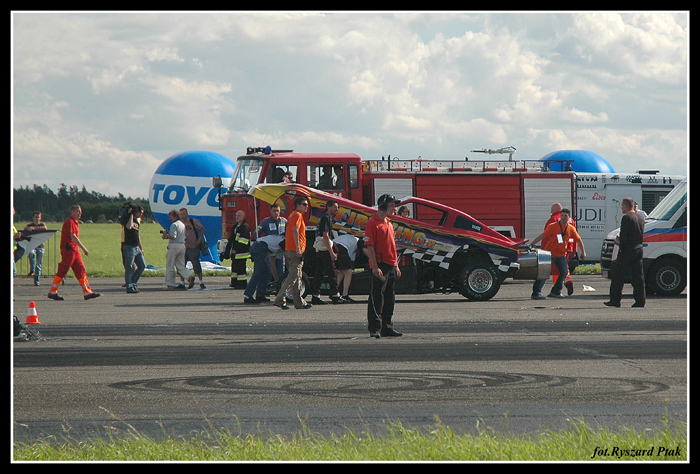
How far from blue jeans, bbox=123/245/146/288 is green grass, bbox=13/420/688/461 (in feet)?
39.0

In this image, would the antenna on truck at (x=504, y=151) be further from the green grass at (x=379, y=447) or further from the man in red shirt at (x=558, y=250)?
the green grass at (x=379, y=447)

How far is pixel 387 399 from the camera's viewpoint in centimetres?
666

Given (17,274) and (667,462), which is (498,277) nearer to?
(667,462)

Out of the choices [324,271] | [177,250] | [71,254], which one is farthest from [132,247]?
[324,271]

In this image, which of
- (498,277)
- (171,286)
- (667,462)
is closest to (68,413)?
(667,462)

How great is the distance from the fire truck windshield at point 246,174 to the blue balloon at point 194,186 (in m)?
5.74

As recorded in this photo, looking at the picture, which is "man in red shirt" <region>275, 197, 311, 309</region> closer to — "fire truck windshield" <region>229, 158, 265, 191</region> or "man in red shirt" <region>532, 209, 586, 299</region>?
"man in red shirt" <region>532, 209, 586, 299</region>

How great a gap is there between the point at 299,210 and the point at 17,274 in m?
13.5

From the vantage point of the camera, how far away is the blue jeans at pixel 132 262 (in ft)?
55.9

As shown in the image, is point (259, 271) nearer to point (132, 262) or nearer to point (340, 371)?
point (132, 262)

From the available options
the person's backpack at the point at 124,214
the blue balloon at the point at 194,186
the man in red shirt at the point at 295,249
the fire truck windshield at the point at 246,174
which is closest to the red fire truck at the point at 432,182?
the fire truck windshield at the point at 246,174

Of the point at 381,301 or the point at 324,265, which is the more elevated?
the point at 324,265

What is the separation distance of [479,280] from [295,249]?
3718 millimetres

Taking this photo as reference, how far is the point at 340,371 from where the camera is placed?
7.91 metres
